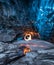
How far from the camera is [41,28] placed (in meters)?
16.9

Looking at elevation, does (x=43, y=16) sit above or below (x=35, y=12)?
below

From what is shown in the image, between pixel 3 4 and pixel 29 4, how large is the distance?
10.5 feet

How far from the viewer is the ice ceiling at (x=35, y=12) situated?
1611cm

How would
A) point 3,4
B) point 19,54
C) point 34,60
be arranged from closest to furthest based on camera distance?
point 34,60 → point 19,54 → point 3,4

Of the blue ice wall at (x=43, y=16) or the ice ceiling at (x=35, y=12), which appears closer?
the ice ceiling at (x=35, y=12)

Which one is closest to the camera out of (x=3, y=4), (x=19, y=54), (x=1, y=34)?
(x=19, y=54)

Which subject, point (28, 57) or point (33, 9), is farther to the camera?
point (33, 9)

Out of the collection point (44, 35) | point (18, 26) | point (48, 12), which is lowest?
point (44, 35)

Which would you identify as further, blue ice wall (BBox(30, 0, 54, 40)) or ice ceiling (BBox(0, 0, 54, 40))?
blue ice wall (BBox(30, 0, 54, 40))

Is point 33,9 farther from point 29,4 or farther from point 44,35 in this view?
point 44,35

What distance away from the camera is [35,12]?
17344mm

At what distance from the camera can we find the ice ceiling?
52.8ft

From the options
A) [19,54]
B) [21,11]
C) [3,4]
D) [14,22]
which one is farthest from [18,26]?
[19,54]

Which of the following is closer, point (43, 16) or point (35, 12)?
point (43, 16)
